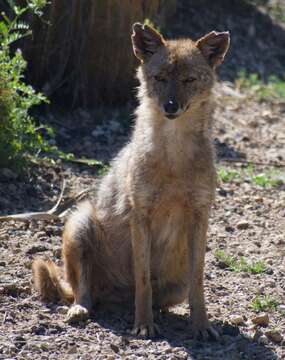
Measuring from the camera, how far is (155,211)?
636 cm

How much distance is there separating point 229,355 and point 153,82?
1900 millimetres

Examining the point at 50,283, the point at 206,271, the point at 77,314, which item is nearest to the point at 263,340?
the point at 77,314

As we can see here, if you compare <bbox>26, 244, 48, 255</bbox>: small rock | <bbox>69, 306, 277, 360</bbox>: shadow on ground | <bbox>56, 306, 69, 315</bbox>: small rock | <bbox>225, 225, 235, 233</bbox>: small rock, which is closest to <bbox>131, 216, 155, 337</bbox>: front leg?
<bbox>69, 306, 277, 360</bbox>: shadow on ground

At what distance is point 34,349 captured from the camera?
585 centimetres

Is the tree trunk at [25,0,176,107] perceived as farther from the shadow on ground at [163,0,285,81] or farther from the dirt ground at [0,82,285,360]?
the shadow on ground at [163,0,285,81]

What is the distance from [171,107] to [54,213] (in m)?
2.46

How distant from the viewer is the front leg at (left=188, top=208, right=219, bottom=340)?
6352 mm

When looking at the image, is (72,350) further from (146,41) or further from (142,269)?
(146,41)

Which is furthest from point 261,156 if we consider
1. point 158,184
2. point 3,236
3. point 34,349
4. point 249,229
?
point 34,349

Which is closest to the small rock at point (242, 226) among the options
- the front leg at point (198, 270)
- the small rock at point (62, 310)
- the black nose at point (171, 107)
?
the front leg at point (198, 270)

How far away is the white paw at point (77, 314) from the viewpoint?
6387 millimetres

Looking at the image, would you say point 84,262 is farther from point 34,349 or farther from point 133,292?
point 34,349

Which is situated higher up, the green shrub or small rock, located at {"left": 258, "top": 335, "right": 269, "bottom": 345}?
the green shrub

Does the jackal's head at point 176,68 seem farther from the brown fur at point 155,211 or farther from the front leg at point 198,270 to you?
the front leg at point 198,270
